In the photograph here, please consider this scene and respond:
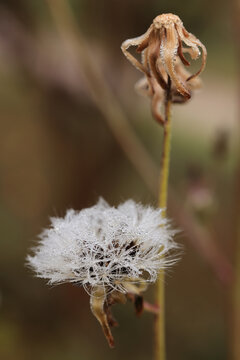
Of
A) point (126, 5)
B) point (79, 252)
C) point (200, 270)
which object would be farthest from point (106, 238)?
point (200, 270)

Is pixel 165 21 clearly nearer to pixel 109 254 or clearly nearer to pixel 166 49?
pixel 166 49

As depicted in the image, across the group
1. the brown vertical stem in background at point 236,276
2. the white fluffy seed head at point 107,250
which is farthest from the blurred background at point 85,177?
the white fluffy seed head at point 107,250

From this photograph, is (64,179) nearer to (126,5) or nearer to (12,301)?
(12,301)

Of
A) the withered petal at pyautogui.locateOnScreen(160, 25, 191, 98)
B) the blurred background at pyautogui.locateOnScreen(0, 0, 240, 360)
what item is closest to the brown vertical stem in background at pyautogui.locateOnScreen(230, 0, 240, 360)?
the blurred background at pyautogui.locateOnScreen(0, 0, 240, 360)

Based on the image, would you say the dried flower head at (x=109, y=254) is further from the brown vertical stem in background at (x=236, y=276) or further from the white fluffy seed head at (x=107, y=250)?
the brown vertical stem in background at (x=236, y=276)

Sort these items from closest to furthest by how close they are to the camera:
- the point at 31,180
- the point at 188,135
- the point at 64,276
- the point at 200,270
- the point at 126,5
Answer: the point at 64,276 < the point at 126,5 < the point at 200,270 < the point at 31,180 < the point at 188,135

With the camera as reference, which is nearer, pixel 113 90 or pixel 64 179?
pixel 113 90

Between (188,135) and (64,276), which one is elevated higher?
(188,135)

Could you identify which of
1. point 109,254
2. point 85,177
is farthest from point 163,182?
point 85,177

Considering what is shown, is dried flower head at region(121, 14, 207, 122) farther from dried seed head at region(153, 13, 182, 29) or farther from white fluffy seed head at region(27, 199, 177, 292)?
white fluffy seed head at region(27, 199, 177, 292)
